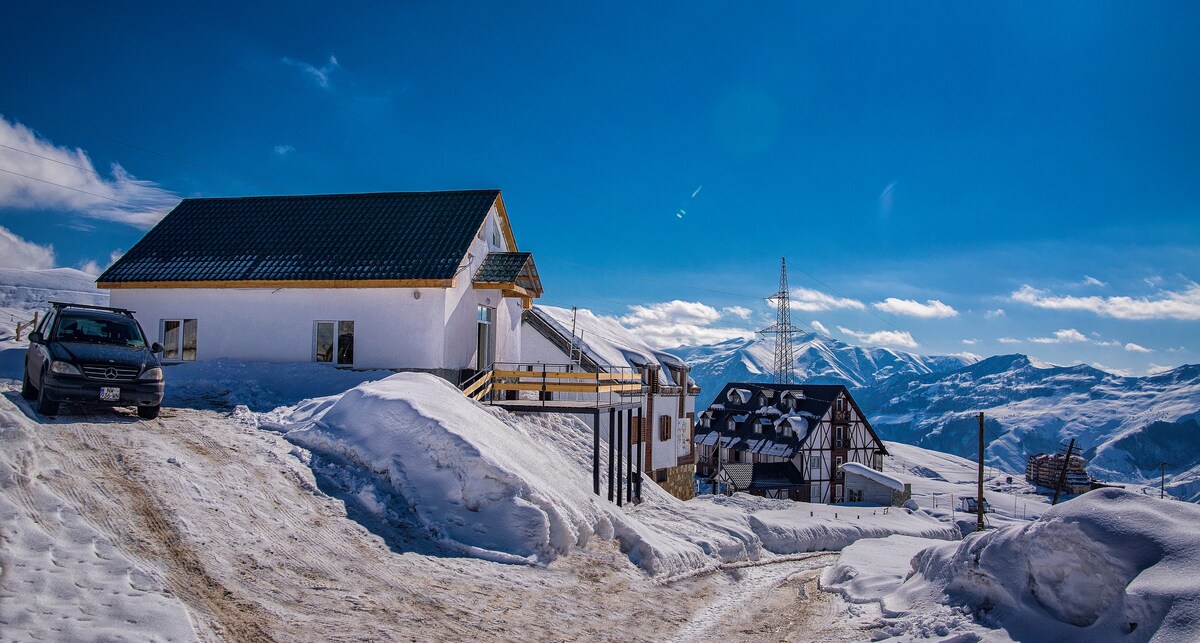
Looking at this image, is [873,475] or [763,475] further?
[763,475]

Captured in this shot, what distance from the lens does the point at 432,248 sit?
2367 centimetres

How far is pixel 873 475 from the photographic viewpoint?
56.8 metres

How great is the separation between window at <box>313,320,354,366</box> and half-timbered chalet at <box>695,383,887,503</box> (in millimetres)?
38035

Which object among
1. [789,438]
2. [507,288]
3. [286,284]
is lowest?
[789,438]

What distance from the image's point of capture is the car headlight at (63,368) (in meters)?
12.7

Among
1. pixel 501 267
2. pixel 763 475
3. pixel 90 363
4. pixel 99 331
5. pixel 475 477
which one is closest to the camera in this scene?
pixel 90 363

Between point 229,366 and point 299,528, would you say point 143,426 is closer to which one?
point 299,528

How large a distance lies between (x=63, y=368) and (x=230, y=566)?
20.3 feet

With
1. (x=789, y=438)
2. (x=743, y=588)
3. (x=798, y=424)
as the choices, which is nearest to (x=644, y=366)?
(x=743, y=588)

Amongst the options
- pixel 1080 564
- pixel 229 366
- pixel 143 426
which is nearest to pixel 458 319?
pixel 229 366

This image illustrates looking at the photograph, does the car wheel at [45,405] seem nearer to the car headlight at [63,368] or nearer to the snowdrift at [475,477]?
the car headlight at [63,368]

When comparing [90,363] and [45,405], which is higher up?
[90,363]

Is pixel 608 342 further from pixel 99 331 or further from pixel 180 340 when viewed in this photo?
pixel 99 331

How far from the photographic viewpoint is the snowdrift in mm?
13023
